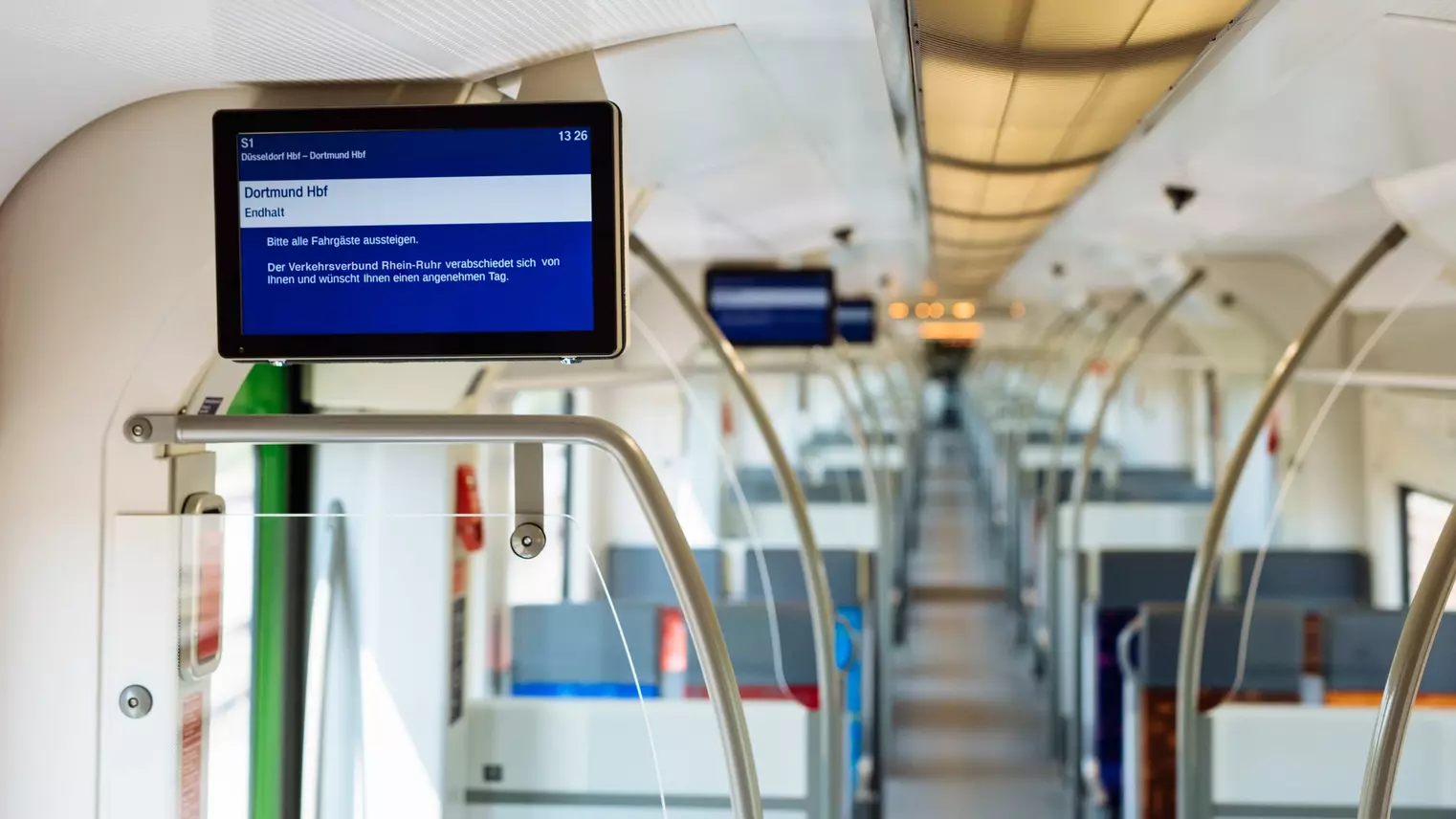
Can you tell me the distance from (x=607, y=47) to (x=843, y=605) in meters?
4.25

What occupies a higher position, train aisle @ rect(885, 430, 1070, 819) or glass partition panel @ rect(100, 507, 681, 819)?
glass partition panel @ rect(100, 507, 681, 819)

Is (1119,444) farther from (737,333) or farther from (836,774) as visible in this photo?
(836,774)

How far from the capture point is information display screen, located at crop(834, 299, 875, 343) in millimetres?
8359

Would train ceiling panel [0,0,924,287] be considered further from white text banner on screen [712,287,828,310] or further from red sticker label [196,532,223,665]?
white text banner on screen [712,287,828,310]

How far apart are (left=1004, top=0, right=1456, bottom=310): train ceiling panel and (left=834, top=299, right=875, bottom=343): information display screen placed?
1.38 m

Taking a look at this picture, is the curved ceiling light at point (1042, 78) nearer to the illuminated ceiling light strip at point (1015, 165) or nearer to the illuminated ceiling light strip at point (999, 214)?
the illuminated ceiling light strip at point (1015, 165)

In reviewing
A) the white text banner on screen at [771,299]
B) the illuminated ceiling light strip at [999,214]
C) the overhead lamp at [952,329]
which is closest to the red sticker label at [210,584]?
the illuminated ceiling light strip at [999,214]

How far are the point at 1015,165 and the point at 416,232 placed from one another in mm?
1110

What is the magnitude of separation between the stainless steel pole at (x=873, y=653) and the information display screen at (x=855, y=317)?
50.4 inches

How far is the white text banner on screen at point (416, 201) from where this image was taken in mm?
1878

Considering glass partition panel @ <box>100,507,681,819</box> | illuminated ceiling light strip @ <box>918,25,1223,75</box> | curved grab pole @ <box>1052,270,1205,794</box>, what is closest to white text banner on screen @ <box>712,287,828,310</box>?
curved grab pole @ <box>1052,270,1205,794</box>

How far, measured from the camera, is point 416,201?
1.90 m

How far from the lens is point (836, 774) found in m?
3.49

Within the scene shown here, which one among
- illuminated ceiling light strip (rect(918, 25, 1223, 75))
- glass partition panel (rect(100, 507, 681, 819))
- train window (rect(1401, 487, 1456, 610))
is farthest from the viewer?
train window (rect(1401, 487, 1456, 610))
